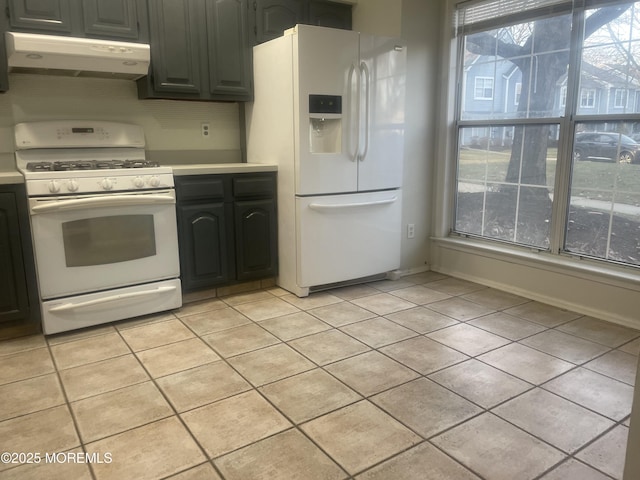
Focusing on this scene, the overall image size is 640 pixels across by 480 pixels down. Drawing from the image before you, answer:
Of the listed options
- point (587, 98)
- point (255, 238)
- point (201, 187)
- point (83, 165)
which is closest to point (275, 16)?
point (201, 187)

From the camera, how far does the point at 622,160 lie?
280 cm

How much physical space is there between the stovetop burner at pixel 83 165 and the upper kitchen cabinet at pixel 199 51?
47cm

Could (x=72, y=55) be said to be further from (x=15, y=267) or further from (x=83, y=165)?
(x=15, y=267)


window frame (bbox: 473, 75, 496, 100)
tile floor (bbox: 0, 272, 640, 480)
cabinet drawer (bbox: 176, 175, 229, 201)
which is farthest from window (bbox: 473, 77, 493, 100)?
cabinet drawer (bbox: 176, 175, 229, 201)

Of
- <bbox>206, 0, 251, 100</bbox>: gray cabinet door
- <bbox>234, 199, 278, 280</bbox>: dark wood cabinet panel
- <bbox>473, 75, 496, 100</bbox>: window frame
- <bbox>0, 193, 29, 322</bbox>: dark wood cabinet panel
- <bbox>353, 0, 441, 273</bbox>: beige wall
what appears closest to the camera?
<bbox>0, 193, 29, 322</bbox>: dark wood cabinet panel

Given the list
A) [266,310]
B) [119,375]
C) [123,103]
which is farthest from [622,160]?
[123,103]

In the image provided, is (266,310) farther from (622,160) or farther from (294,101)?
(622,160)

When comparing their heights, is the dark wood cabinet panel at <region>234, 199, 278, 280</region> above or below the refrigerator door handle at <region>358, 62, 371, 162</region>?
below

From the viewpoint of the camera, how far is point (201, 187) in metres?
3.12

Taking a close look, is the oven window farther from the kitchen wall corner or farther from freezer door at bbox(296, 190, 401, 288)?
freezer door at bbox(296, 190, 401, 288)

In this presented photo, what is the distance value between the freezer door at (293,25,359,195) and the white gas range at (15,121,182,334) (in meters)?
0.88

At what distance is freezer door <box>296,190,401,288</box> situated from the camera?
3291 mm

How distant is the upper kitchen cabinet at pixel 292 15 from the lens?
3.41 m

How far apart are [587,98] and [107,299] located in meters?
3.05
